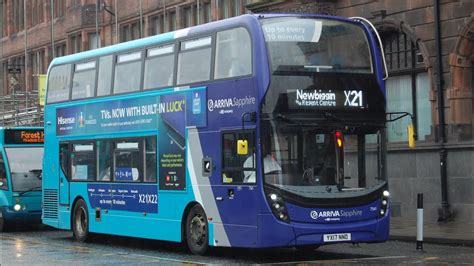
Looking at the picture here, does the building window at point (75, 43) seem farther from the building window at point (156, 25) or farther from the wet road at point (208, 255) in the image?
the wet road at point (208, 255)

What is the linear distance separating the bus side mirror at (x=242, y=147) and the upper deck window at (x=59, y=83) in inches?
274

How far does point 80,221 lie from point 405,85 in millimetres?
10560

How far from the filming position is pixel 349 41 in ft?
50.2

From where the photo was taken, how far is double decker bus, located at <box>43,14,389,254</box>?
47.4 ft

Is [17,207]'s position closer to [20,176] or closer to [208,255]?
[20,176]

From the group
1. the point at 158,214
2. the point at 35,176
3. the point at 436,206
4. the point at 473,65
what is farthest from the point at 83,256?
the point at 473,65

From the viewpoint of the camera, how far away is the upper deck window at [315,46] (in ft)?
48.0

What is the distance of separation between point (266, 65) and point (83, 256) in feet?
16.9

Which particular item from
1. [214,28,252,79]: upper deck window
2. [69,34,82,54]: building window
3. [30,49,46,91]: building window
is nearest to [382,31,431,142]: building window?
[214,28,252,79]: upper deck window

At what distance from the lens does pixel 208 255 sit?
1608cm

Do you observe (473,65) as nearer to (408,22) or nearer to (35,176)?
(408,22)

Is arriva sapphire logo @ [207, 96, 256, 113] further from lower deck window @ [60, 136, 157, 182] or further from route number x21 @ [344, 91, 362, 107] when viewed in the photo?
lower deck window @ [60, 136, 157, 182]

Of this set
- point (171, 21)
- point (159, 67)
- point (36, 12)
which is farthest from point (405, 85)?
point (36, 12)

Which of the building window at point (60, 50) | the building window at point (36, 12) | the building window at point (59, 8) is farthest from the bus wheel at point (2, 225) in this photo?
the building window at point (36, 12)
